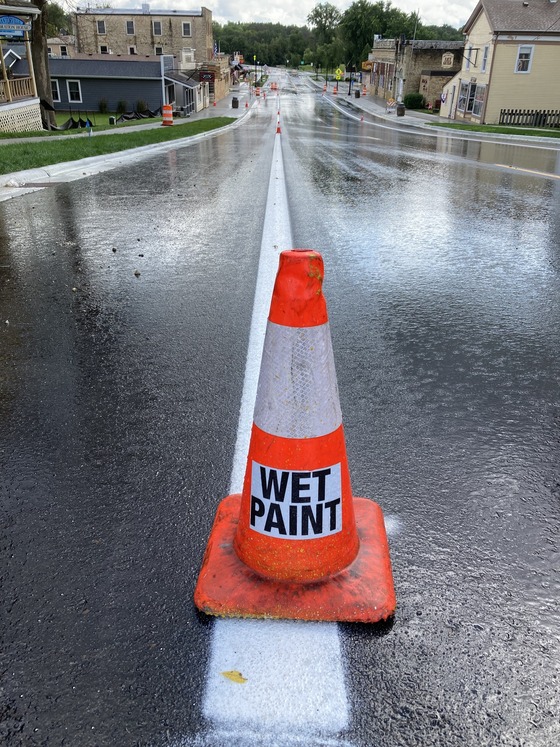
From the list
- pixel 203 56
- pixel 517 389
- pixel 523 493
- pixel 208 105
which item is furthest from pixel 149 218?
pixel 203 56

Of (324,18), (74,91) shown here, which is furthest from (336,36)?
(74,91)

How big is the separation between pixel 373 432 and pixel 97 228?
232 inches

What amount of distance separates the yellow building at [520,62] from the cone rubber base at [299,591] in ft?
139

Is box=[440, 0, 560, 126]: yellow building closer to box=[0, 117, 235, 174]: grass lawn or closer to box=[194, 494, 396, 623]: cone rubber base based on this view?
box=[0, 117, 235, 174]: grass lawn

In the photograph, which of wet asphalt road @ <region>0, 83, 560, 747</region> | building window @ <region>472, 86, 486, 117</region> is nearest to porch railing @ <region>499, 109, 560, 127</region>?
building window @ <region>472, 86, 486, 117</region>

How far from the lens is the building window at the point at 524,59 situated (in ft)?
125

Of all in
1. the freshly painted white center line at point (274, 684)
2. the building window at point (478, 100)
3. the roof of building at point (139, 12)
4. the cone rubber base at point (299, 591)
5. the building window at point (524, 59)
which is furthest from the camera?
the roof of building at point (139, 12)

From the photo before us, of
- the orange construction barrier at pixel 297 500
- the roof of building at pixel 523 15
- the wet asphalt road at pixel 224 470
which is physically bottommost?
the wet asphalt road at pixel 224 470

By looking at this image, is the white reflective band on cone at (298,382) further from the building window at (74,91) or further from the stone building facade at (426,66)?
the stone building facade at (426,66)

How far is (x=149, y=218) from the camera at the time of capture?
8.59 m

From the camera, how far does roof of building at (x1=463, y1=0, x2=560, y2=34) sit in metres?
37.5

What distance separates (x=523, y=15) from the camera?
38312 mm

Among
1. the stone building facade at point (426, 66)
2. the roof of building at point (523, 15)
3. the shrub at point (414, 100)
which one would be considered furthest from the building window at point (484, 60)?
the stone building facade at point (426, 66)

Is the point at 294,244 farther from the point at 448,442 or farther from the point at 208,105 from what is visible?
the point at 208,105
